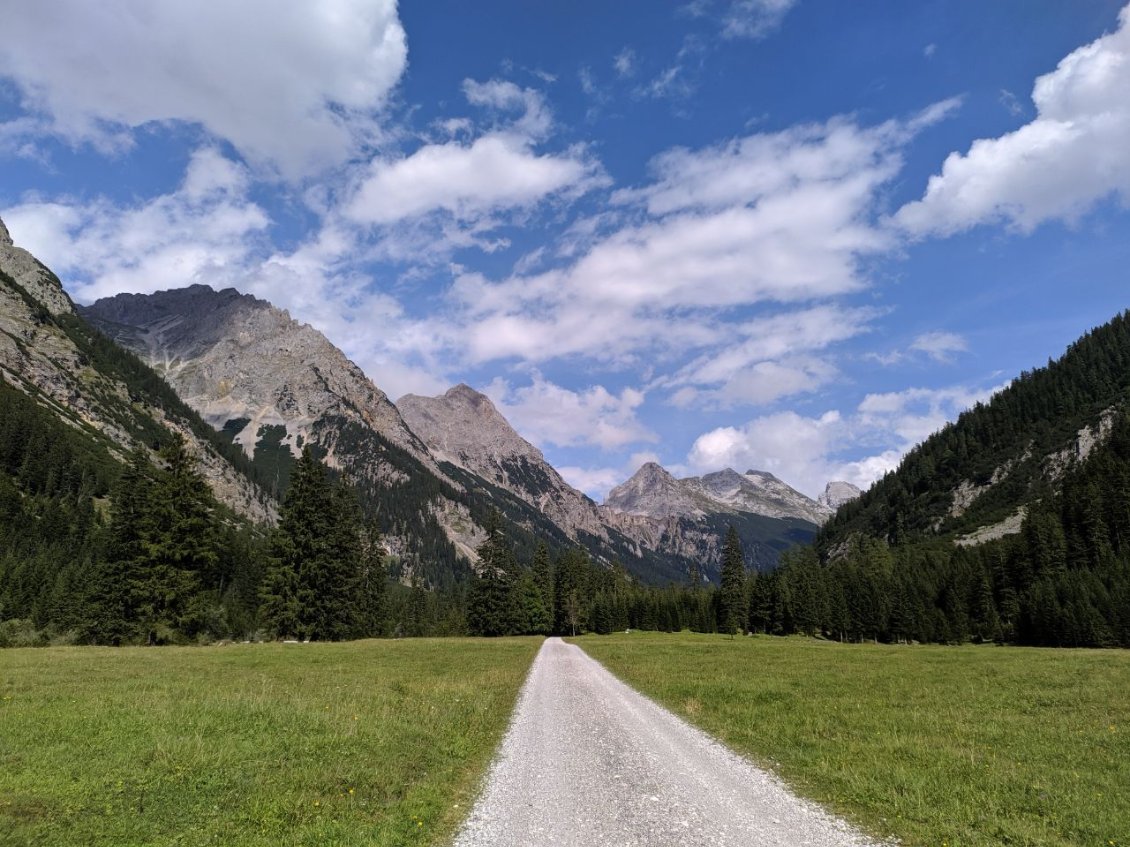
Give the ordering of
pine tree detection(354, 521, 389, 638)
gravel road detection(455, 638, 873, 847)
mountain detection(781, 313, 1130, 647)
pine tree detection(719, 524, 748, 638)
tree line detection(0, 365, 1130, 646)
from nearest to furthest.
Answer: gravel road detection(455, 638, 873, 847), tree line detection(0, 365, 1130, 646), mountain detection(781, 313, 1130, 647), pine tree detection(354, 521, 389, 638), pine tree detection(719, 524, 748, 638)

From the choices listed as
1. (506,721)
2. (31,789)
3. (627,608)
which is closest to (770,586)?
(627,608)

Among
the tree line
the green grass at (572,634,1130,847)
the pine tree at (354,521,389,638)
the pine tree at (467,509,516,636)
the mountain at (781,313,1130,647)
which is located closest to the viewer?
the green grass at (572,634,1130,847)

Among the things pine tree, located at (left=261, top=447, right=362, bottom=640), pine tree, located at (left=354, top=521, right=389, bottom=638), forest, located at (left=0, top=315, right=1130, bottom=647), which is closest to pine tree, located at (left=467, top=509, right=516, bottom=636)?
forest, located at (left=0, top=315, right=1130, bottom=647)

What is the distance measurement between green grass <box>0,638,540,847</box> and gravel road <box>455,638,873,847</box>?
867 millimetres

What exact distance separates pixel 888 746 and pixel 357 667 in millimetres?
27040

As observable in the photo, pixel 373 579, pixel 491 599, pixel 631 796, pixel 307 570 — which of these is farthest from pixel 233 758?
pixel 373 579

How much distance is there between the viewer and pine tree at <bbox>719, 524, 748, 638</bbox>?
118581mm

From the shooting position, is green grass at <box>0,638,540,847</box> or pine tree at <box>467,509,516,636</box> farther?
pine tree at <box>467,509,516,636</box>

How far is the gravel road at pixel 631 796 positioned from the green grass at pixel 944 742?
1049 millimetres

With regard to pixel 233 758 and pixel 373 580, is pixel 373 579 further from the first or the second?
pixel 233 758

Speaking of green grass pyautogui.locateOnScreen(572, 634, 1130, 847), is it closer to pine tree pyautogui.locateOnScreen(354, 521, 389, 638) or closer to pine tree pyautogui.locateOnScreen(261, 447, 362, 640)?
pine tree pyautogui.locateOnScreen(261, 447, 362, 640)

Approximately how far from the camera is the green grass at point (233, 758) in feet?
28.9

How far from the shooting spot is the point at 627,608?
13475cm

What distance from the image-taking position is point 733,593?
119562mm
